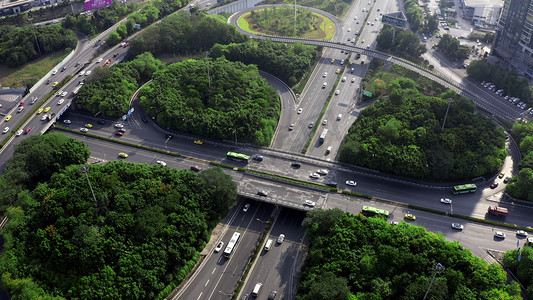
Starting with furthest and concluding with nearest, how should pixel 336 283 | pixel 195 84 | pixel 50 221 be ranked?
pixel 195 84 < pixel 50 221 < pixel 336 283

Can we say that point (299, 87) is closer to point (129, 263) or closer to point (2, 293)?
point (129, 263)

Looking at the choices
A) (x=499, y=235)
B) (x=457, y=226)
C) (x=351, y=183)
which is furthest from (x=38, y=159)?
(x=499, y=235)

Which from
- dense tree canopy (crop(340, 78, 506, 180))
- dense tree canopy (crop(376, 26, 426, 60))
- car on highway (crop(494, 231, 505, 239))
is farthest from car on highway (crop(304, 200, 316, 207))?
dense tree canopy (crop(376, 26, 426, 60))

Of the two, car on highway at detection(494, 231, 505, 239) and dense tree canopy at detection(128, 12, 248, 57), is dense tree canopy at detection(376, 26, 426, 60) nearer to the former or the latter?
dense tree canopy at detection(128, 12, 248, 57)

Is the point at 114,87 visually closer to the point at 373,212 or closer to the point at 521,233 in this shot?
the point at 373,212

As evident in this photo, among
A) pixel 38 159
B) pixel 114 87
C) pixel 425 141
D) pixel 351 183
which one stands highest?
pixel 114 87

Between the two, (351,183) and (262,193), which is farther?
(351,183)

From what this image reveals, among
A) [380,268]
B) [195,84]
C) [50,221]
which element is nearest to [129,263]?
[50,221]
